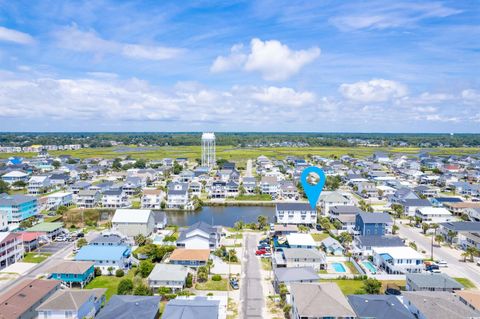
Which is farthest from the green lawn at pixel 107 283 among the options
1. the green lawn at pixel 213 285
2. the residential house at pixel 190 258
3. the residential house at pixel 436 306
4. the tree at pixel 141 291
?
the residential house at pixel 436 306

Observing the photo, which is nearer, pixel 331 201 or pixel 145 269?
pixel 145 269

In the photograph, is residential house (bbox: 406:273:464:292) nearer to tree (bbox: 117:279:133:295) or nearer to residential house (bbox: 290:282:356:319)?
residential house (bbox: 290:282:356:319)

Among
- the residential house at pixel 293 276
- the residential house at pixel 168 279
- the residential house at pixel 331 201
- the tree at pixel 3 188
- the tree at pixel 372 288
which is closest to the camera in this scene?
the tree at pixel 372 288

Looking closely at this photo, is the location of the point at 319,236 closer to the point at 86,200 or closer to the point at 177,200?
the point at 177,200

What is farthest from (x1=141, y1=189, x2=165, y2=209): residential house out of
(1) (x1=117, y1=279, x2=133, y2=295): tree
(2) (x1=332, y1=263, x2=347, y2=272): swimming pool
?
(2) (x1=332, y1=263, x2=347, y2=272): swimming pool

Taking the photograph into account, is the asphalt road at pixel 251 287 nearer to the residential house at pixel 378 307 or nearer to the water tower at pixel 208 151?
the residential house at pixel 378 307

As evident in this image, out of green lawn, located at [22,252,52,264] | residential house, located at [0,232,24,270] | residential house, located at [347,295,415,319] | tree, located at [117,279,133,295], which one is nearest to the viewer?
residential house, located at [347,295,415,319]

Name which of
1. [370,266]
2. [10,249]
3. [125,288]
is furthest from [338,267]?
[10,249]
